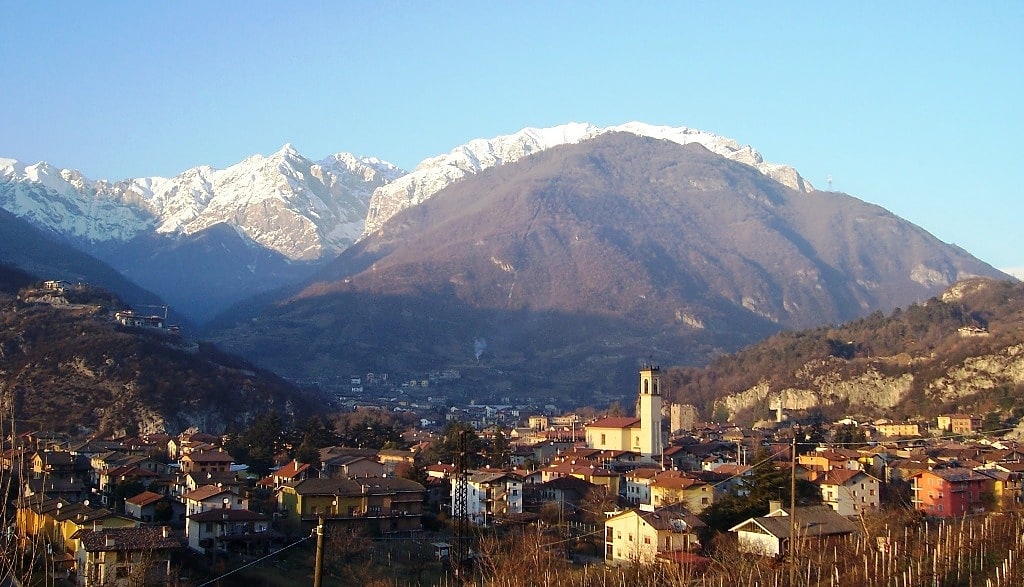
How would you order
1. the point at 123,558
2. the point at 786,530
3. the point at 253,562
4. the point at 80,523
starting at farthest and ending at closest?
the point at 253,562 < the point at 80,523 < the point at 786,530 < the point at 123,558

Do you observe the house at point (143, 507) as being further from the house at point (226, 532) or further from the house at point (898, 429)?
the house at point (898, 429)

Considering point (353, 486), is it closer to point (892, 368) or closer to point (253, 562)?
point (253, 562)

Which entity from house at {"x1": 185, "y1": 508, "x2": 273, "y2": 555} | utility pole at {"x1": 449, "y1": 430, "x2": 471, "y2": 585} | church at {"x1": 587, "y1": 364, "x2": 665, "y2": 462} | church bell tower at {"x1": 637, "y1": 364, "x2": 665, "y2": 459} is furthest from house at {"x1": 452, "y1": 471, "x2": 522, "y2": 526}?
church bell tower at {"x1": 637, "y1": 364, "x2": 665, "y2": 459}

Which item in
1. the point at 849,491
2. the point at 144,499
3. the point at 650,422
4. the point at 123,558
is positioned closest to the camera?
the point at 123,558

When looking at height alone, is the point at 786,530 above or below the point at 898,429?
below

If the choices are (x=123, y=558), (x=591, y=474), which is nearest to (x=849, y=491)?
(x=591, y=474)

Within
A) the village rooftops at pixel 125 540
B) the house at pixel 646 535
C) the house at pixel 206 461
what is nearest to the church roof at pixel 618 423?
the house at pixel 206 461

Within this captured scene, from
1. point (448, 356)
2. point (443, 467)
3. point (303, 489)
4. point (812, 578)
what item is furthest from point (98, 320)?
point (448, 356)
